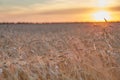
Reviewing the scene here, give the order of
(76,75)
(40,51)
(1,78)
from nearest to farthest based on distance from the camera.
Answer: (1,78) → (76,75) → (40,51)

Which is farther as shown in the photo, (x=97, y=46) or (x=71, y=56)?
(x=97, y=46)

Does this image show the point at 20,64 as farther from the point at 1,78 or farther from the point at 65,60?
the point at 65,60

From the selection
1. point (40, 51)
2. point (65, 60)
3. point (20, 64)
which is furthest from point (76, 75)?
point (40, 51)

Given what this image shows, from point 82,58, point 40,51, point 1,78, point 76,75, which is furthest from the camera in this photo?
point 40,51

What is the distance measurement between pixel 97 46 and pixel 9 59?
2.27 metres

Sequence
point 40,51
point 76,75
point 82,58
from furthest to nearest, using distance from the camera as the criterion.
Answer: point 40,51 < point 82,58 < point 76,75

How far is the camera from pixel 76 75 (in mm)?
5906

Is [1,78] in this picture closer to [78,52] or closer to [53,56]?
[53,56]

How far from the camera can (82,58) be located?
648 centimetres

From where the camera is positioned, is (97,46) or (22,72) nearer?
(22,72)

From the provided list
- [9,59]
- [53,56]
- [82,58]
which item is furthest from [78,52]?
[9,59]

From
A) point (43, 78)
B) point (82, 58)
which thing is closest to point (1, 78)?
point (43, 78)

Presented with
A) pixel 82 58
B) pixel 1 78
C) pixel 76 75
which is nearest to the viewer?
pixel 1 78

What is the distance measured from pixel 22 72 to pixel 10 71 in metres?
0.17
